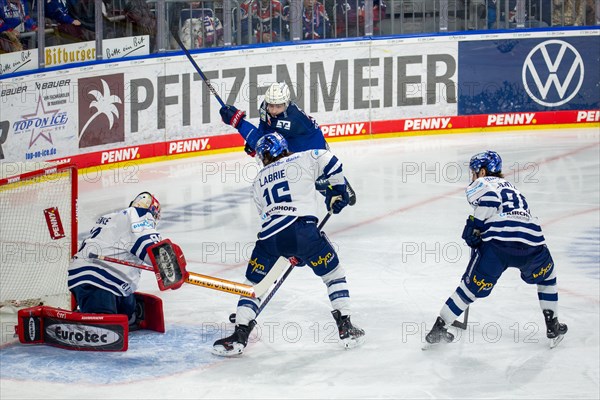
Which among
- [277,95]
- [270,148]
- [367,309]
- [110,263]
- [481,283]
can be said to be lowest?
[367,309]

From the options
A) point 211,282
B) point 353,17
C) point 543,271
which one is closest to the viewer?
point 211,282

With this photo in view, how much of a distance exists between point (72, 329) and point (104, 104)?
583cm

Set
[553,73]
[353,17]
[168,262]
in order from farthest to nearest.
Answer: [553,73] → [353,17] → [168,262]

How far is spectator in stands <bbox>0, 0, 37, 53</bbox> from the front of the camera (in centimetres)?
1130

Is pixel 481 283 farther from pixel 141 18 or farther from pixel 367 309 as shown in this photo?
pixel 141 18

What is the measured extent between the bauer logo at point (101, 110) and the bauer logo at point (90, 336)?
5559 mm

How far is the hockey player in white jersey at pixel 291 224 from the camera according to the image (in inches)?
256

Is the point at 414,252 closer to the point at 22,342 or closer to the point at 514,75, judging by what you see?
→ the point at 22,342

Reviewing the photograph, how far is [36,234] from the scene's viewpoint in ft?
28.0

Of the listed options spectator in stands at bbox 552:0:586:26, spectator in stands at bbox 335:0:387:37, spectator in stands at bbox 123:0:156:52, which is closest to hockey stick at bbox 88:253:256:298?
spectator in stands at bbox 123:0:156:52

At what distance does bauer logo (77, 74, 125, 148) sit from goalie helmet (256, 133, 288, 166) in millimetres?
5731

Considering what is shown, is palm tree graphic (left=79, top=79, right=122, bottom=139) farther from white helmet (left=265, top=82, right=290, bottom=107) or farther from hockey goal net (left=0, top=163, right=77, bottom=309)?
white helmet (left=265, top=82, right=290, bottom=107)

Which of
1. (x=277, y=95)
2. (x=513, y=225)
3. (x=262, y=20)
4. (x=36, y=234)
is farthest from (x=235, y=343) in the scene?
(x=262, y=20)

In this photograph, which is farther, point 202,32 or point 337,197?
point 202,32
